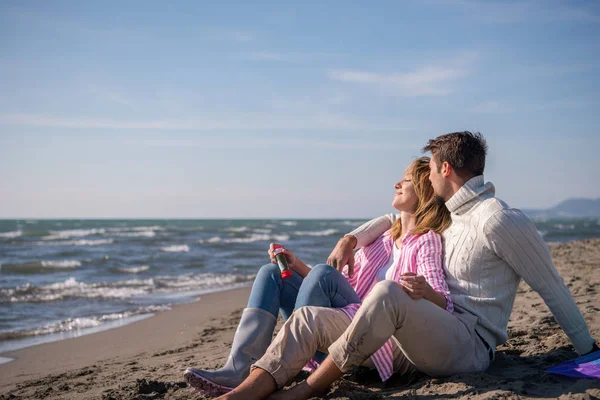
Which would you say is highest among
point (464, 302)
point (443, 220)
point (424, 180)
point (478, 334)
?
point (424, 180)

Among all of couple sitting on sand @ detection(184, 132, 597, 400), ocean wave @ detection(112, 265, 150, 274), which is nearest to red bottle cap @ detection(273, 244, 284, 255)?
couple sitting on sand @ detection(184, 132, 597, 400)

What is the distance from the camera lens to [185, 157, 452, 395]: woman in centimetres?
292

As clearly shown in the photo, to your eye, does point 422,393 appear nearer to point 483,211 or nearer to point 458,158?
point 483,211

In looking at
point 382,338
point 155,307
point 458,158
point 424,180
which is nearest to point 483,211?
point 458,158

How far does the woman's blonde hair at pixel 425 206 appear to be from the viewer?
125 inches

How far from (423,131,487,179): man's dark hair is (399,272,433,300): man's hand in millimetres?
689

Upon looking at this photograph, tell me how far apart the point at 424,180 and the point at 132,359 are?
3332 mm

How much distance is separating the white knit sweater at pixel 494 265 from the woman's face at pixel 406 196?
1.18ft

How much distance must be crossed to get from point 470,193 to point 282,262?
1.19m

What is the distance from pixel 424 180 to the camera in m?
3.28

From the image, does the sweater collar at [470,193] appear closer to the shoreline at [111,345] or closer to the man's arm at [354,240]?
the man's arm at [354,240]

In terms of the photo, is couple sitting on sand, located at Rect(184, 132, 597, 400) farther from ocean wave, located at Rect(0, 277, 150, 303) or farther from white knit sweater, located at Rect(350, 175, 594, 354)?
ocean wave, located at Rect(0, 277, 150, 303)

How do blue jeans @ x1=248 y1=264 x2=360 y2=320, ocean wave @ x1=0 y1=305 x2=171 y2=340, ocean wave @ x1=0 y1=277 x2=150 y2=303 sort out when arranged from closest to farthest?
blue jeans @ x1=248 y1=264 x2=360 y2=320
ocean wave @ x1=0 y1=305 x2=171 y2=340
ocean wave @ x1=0 y1=277 x2=150 y2=303

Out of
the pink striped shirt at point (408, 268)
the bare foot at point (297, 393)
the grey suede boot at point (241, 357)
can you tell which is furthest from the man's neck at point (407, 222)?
the bare foot at point (297, 393)
